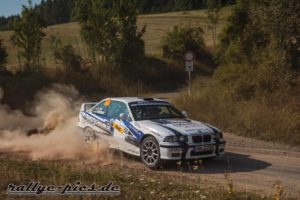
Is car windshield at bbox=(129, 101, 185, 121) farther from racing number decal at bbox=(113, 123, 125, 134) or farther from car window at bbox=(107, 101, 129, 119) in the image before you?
racing number decal at bbox=(113, 123, 125, 134)

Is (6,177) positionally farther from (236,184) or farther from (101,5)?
(101,5)

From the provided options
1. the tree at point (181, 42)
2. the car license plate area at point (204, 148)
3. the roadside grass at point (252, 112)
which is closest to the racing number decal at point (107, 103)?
the car license plate area at point (204, 148)

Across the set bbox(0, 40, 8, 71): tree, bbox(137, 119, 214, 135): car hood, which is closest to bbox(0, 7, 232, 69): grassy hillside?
bbox(0, 40, 8, 71): tree

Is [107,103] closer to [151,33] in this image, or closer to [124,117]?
[124,117]

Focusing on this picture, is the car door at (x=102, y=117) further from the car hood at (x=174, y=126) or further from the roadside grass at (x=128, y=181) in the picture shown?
the roadside grass at (x=128, y=181)

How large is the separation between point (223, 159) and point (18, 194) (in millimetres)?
6090

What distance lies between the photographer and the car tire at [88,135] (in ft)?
48.3

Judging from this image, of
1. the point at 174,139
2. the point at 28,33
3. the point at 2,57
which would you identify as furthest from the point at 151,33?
the point at 174,139

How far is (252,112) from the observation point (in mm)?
19516

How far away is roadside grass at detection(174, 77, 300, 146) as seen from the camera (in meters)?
17.8

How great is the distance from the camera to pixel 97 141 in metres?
14.5

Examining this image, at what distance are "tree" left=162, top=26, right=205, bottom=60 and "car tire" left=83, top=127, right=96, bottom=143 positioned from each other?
101 ft

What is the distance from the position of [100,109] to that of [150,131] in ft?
8.57

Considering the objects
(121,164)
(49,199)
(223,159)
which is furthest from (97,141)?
(49,199)
